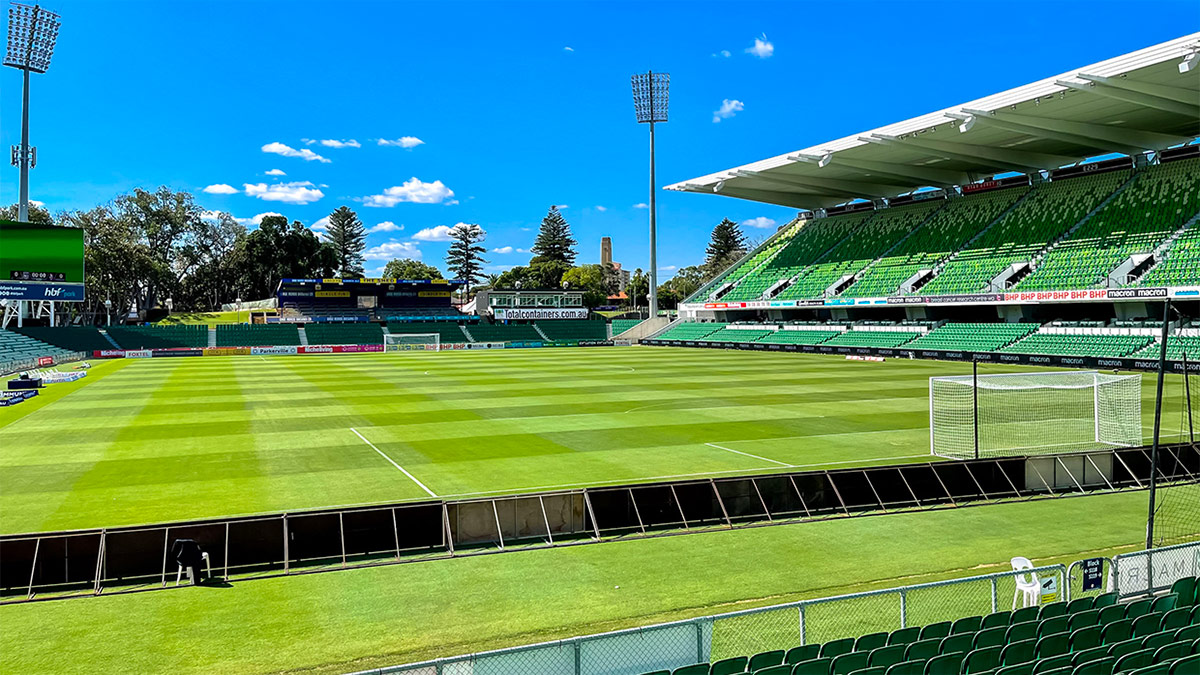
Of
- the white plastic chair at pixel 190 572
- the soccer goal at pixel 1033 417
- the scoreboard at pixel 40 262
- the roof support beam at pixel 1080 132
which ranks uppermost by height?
the roof support beam at pixel 1080 132

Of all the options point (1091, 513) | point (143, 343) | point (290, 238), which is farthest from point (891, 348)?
point (290, 238)

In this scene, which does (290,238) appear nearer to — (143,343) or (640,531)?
(143,343)

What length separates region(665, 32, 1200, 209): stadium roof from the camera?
38.9m

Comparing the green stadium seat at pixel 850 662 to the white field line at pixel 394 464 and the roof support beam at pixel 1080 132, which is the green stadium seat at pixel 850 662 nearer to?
the white field line at pixel 394 464

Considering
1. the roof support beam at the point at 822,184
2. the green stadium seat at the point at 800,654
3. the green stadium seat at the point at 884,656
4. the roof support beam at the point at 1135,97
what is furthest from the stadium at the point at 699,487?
the roof support beam at the point at 822,184

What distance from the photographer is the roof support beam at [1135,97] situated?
3916 cm

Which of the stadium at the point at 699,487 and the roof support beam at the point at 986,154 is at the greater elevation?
the roof support beam at the point at 986,154

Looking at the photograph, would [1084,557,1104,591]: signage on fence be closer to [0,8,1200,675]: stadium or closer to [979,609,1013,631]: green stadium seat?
[0,8,1200,675]: stadium

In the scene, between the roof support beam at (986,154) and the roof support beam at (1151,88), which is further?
the roof support beam at (986,154)

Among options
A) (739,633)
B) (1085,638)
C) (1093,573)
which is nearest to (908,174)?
(1093,573)

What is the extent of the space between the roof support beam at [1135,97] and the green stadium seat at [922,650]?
1605 inches

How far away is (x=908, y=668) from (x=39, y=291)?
2336 inches

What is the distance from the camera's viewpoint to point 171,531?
11938 mm

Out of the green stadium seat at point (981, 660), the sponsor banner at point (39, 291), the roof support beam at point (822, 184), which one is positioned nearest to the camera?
the green stadium seat at point (981, 660)
